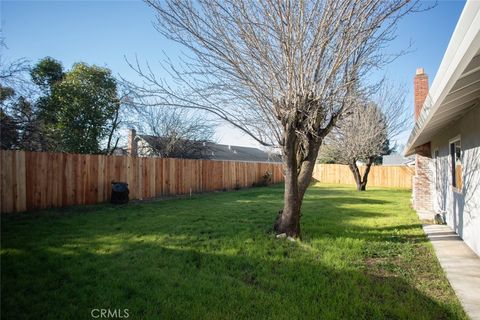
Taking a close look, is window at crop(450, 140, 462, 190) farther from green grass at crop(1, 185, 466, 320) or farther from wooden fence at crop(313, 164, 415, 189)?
wooden fence at crop(313, 164, 415, 189)

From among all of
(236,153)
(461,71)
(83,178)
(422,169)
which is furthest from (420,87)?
(236,153)

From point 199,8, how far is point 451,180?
23.0ft

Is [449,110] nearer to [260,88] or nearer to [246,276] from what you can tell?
[260,88]

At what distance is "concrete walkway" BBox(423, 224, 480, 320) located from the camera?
315 centimetres

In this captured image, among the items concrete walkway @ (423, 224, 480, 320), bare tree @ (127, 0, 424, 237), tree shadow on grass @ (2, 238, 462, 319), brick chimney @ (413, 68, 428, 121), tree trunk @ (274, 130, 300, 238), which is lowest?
concrete walkway @ (423, 224, 480, 320)

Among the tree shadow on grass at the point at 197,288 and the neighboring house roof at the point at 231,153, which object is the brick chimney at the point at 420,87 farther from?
the neighboring house roof at the point at 231,153

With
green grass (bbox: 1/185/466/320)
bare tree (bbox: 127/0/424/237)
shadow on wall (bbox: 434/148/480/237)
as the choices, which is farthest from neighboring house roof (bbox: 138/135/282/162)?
bare tree (bbox: 127/0/424/237)

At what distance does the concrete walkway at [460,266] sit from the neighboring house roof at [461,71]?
7.76ft

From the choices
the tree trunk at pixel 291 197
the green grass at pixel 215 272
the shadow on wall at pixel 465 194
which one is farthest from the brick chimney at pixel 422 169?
the tree trunk at pixel 291 197

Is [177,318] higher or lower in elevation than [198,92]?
lower

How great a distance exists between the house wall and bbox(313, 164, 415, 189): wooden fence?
1384cm

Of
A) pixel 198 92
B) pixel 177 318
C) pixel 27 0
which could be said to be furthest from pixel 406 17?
pixel 27 0

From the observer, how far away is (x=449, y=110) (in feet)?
16.3

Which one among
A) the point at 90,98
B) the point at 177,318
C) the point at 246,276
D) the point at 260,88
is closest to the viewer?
the point at 177,318
